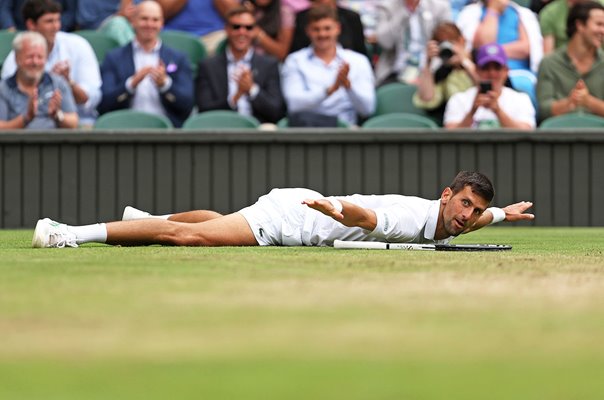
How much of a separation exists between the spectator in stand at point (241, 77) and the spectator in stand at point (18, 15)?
2094 millimetres

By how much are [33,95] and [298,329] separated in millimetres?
9423

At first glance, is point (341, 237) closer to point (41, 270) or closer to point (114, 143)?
point (41, 270)

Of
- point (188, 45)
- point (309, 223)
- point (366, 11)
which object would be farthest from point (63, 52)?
point (309, 223)

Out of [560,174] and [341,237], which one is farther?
[560,174]

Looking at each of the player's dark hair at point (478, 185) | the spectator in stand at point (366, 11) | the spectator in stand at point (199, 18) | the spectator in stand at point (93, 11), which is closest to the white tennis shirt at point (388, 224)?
the player's dark hair at point (478, 185)

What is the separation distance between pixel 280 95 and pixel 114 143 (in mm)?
1810

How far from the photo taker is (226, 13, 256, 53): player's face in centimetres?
1350

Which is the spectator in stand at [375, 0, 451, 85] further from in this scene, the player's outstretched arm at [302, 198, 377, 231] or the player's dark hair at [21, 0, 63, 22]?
the player's outstretched arm at [302, 198, 377, 231]

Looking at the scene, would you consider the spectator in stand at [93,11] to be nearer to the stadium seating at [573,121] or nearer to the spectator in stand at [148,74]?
the spectator in stand at [148,74]

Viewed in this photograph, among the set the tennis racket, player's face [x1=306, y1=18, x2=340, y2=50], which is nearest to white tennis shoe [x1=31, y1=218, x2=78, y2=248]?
A: the tennis racket

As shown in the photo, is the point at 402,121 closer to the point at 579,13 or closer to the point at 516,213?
the point at 579,13

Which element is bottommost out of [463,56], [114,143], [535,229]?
[535,229]

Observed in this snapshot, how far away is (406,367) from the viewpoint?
3451 millimetres

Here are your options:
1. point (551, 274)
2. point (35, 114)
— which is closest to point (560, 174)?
point (35, 114)
